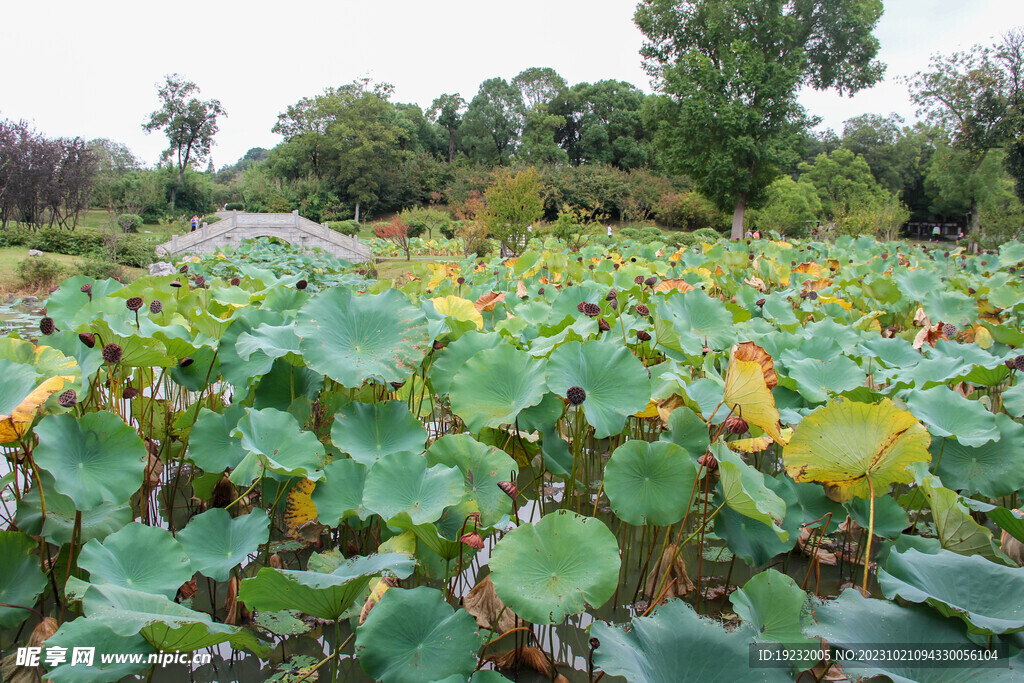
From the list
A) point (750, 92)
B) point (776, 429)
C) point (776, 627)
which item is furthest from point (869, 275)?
point (750, 92)

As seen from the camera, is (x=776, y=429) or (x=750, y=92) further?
(x=750, y=92)

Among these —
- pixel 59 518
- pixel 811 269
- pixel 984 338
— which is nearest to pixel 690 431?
pixel 59 518

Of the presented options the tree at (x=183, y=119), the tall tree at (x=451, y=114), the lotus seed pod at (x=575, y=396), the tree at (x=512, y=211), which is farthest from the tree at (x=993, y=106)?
the tree at (x=183, y=119)

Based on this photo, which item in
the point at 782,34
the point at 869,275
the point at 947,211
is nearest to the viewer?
the point at 869,275

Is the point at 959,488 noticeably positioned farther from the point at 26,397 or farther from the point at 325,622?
the point at 26,397

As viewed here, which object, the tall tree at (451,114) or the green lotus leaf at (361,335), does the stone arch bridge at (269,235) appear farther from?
the tall tree at (451,114)

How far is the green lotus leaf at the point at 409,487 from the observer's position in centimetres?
108

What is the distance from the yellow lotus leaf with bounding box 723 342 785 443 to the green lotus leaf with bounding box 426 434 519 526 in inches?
19.4

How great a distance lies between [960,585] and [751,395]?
0.45m

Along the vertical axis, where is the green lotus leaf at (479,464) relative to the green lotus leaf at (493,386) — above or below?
below

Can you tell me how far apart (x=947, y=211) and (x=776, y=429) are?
132 feet

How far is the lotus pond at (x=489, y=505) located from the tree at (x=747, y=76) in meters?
18.2

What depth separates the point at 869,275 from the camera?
407 centimetres

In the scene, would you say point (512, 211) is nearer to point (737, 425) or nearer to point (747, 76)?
point (737, 425)
